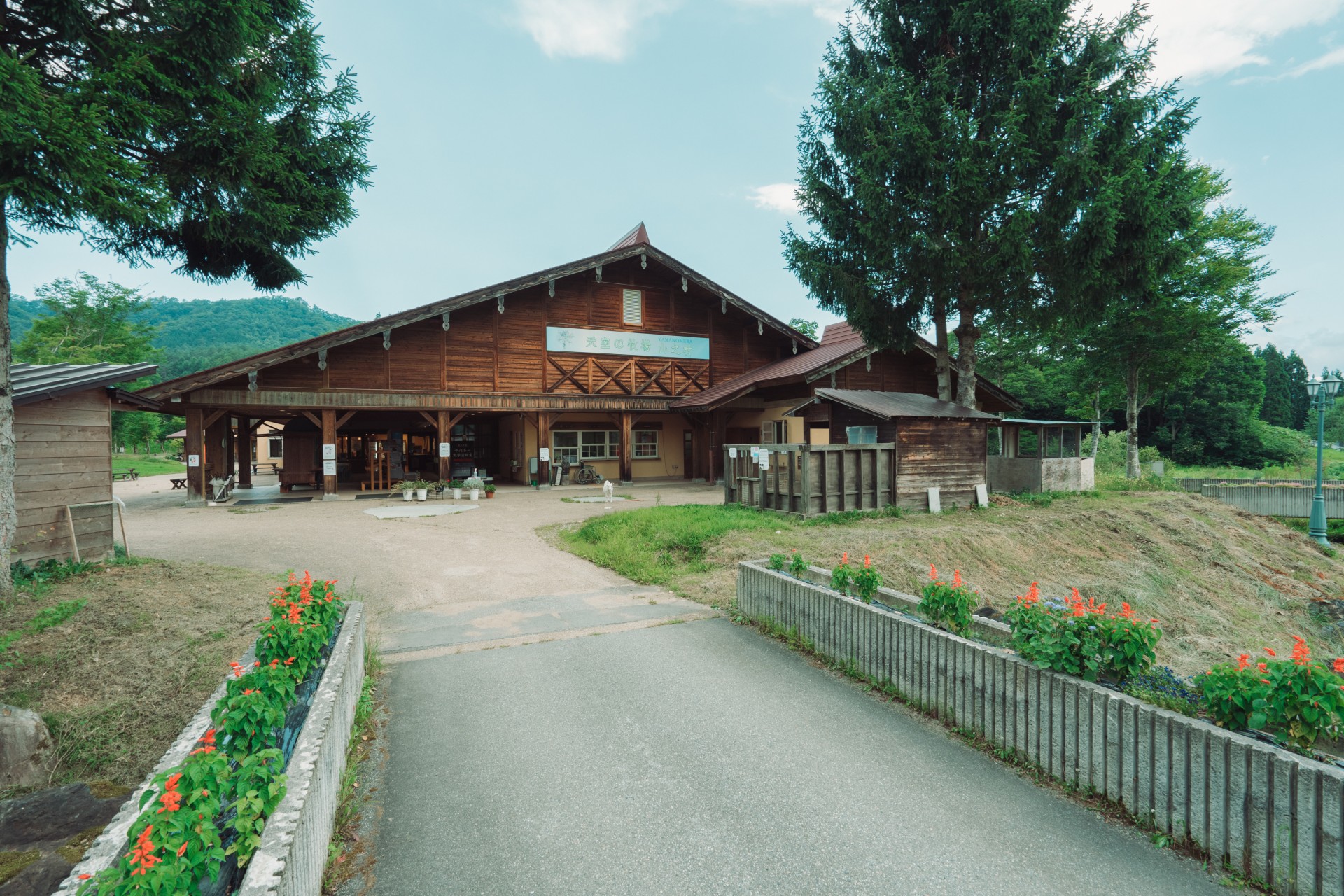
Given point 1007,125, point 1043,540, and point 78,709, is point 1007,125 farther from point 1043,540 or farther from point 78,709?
point 78,709

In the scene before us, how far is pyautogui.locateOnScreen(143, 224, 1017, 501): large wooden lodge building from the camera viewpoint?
19.3 m

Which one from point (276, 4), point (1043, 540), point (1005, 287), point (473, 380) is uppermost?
point (276, 4)

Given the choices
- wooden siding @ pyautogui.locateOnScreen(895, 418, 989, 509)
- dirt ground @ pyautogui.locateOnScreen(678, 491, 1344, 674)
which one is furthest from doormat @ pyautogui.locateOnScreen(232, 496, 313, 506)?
wooden siding @ pyautogui.locateOnScreen(895, 418, 989, 509)

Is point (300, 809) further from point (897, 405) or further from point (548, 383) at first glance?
point (548, 383)

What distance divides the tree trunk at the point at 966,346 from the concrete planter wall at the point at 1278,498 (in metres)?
11.1

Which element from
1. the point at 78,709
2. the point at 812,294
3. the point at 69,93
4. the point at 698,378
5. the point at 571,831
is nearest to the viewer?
the point at 571,831

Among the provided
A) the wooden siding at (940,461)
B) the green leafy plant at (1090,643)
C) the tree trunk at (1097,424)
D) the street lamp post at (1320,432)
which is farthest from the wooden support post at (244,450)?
the tree trunk at (1097,424)

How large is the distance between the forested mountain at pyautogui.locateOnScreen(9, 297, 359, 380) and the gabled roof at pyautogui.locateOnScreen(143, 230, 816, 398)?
261 feet

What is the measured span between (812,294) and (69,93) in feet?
55.1

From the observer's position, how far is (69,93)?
593cm

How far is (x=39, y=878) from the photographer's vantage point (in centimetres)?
308

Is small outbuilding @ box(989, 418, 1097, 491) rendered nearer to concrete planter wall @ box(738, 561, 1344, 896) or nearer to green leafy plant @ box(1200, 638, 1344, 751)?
concrete planter wall @ box(738, 561, 1344, 896)

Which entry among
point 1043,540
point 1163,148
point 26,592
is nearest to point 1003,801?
point 26,592

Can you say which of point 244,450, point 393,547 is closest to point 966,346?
point 393,547
